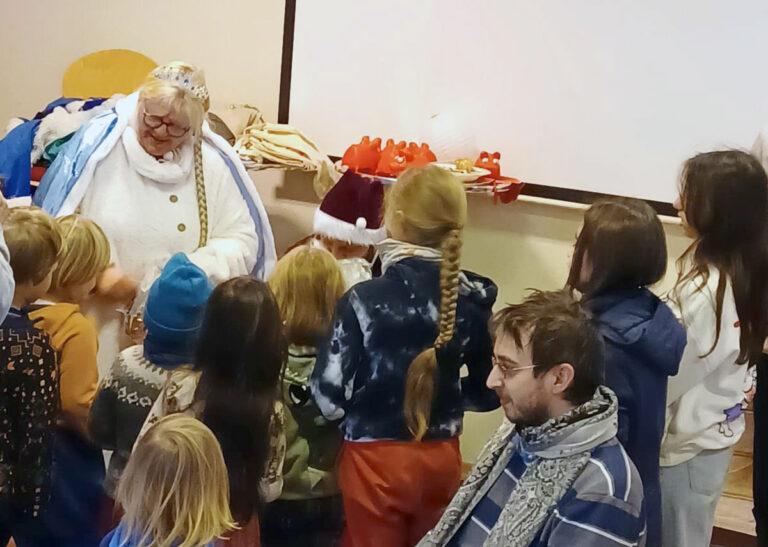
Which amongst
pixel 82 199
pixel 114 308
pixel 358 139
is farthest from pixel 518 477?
pixel 358 139

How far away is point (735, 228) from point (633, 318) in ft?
1.33

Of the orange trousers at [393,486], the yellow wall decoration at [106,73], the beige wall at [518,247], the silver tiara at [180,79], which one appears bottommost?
the orange trousers at [393,486]

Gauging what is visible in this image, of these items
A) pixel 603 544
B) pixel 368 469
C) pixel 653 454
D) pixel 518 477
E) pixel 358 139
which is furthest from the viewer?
pixel 358 139

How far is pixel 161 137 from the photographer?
8.36ft

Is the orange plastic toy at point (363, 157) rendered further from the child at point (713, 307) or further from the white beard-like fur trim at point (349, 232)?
the child at point (713, 307)

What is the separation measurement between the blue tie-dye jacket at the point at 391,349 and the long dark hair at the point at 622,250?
0.29 metres

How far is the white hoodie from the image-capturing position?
80.0 inches

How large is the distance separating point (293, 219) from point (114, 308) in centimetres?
132

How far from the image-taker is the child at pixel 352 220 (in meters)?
2.66

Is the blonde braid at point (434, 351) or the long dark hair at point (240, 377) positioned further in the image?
the blonde braid at point (434, 351)

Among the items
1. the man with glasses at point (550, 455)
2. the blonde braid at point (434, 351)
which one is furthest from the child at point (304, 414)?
the man with glasses at point (550, 455)

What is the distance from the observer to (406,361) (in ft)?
6.56

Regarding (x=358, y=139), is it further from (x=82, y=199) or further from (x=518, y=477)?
Result: (x=518, y=477)

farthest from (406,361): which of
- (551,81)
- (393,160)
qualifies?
(551,81)
